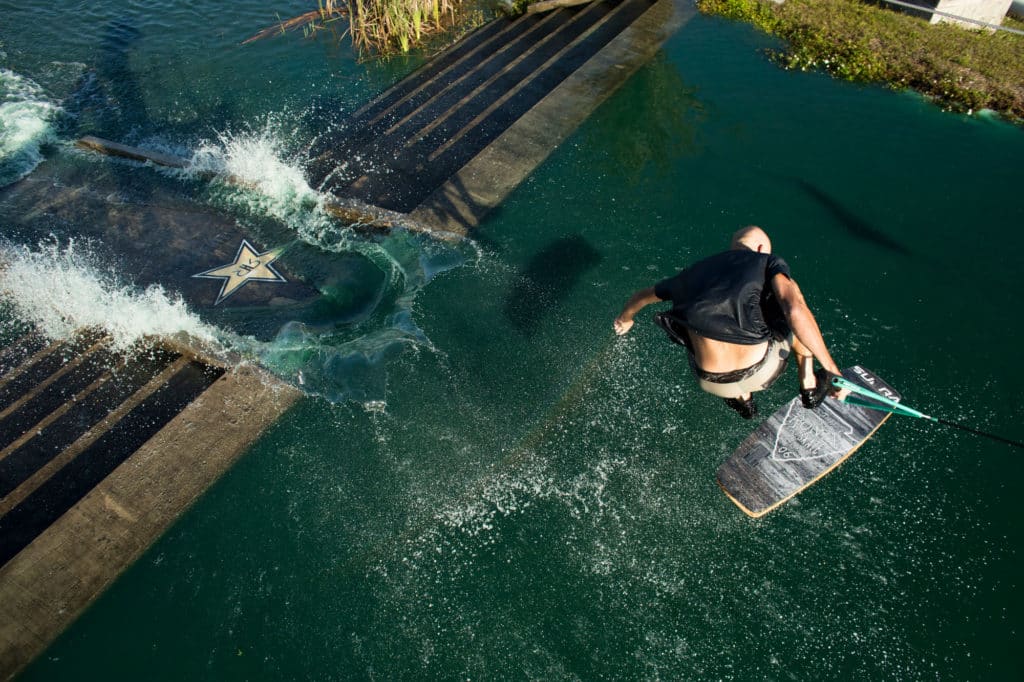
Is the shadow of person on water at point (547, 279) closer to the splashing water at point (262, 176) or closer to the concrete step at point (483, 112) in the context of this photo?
the concrete step at point (483, 112)

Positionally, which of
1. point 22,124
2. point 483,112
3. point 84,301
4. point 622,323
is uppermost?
point 622,323

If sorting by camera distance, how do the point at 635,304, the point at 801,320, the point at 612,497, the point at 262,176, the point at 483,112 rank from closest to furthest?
the point at 801,320, the point at 635,304, the point at 612,497, the point at 262,176, the point at 483,112

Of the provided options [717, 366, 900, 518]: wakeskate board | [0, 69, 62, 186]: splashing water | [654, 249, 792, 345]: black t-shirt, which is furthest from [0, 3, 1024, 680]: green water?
[0, 69, 62, 186]: splashing water

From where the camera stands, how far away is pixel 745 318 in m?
4.80

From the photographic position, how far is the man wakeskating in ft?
14.9

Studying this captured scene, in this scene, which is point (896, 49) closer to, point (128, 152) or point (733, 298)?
point (733, 298)

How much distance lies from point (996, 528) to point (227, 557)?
7525 millimetres

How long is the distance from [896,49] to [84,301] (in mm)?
15535

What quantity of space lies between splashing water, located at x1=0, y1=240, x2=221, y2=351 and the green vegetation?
12.2 m

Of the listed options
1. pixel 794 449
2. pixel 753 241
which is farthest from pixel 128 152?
pixel 794 449

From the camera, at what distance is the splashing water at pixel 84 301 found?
26.5 feet

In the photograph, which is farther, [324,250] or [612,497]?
→ [324,250]

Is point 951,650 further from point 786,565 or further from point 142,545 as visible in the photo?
point 142,545

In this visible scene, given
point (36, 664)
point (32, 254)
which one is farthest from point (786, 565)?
point (32, 254)
